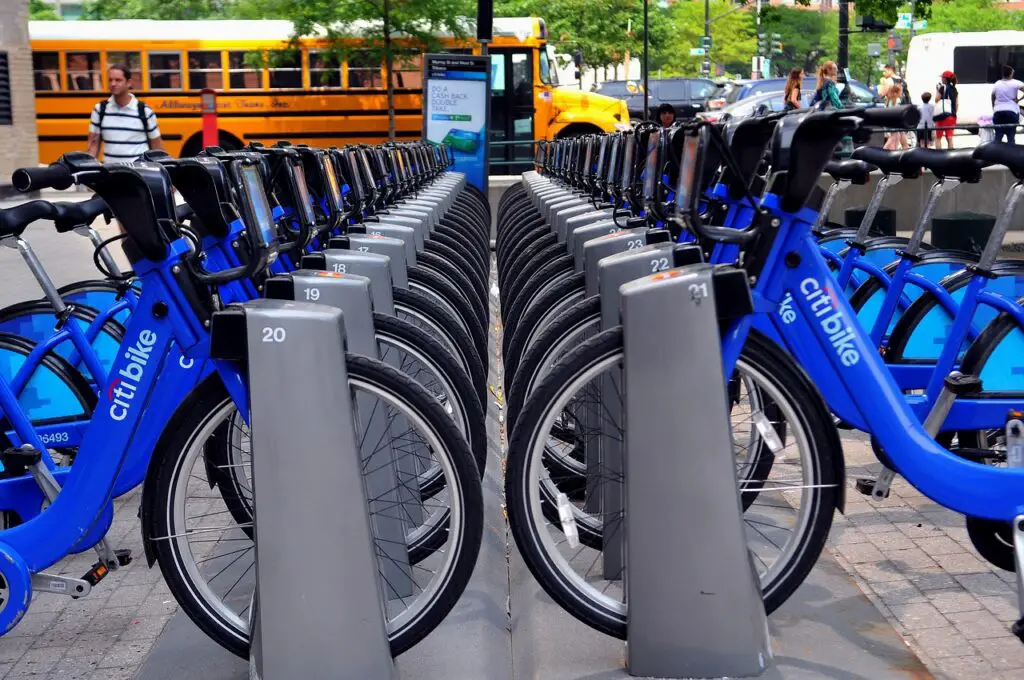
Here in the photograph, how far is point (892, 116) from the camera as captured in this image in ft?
11.8

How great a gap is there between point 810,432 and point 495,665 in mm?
1069

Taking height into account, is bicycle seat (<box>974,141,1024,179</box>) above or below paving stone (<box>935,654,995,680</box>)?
above

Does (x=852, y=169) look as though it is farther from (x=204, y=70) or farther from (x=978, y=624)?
(x=204, y=70)

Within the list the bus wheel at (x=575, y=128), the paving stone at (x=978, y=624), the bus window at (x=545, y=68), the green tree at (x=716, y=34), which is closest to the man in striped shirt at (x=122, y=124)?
the paving stone at (x=978, y=624)

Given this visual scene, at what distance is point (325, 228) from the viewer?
567 cm

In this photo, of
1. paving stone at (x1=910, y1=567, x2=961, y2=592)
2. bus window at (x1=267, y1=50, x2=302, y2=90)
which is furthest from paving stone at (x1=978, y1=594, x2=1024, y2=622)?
bus window at (x1=267, y1=50, x2=302, y2=90)

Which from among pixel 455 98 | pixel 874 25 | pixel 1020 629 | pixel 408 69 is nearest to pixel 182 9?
pixel 408 69

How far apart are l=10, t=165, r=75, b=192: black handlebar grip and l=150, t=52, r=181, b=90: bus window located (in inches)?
982

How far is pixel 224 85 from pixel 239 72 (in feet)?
1.31

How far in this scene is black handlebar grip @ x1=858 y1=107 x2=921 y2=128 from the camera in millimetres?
3566

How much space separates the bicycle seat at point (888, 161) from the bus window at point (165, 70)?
24005 millimetres

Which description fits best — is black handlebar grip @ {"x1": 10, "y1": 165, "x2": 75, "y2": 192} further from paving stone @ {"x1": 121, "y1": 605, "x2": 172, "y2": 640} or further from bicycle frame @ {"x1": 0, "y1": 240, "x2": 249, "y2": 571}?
paving stone @ {"x1": 121, "y1": 605, "x2": 172, "y2": 640}

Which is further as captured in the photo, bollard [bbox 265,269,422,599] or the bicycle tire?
the bicycle tire

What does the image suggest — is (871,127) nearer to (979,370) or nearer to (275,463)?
(979,370)
